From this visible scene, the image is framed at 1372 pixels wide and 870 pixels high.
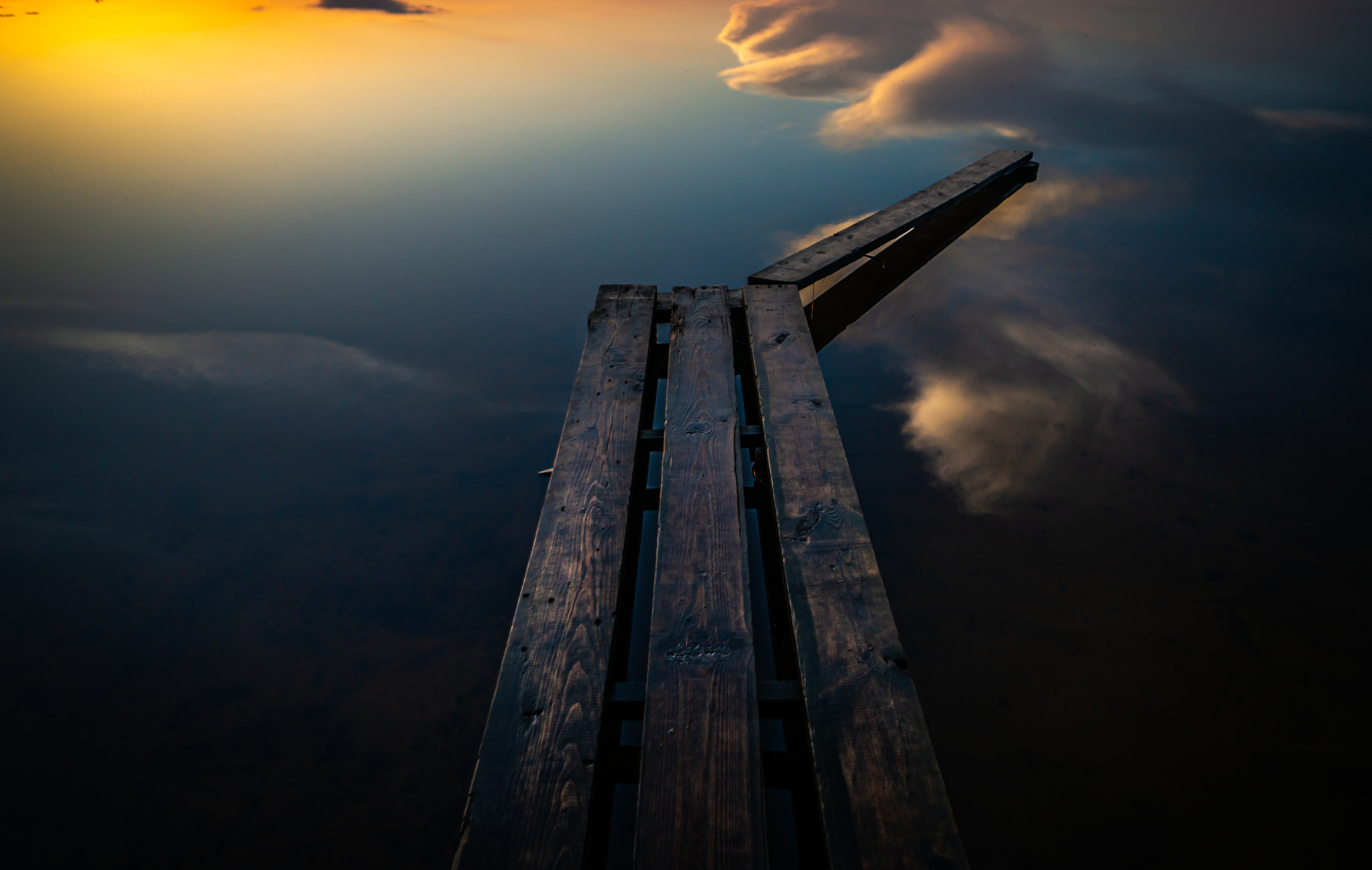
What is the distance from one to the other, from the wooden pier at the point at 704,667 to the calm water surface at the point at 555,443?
0.43m

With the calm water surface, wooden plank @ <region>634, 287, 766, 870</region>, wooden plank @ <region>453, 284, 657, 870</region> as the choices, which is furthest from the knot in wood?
the calm water surface

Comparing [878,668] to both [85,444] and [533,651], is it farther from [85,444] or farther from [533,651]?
[85,444]

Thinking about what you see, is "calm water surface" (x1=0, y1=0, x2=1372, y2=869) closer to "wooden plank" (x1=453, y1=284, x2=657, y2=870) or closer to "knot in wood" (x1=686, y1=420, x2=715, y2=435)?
"wooden plank" (x1=453, y1=284, x2=657, y2=870)

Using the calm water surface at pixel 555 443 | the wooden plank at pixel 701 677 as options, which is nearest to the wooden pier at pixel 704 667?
the wooden plank at pixel 701 677

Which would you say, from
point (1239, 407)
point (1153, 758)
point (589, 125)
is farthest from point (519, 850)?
point (589, 125)

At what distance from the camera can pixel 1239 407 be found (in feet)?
9.30

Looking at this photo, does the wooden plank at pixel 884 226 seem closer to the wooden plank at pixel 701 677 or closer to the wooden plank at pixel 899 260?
the wooden plank at pixel 899 260

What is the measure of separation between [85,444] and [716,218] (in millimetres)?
3700

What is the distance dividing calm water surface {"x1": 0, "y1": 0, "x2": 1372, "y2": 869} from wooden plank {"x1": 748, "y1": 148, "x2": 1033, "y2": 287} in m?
0.34

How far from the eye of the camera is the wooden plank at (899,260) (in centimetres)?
368

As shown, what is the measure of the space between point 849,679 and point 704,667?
0.96ft

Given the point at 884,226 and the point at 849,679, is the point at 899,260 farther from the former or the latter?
the point at 849,679

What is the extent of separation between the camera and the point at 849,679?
138 cm

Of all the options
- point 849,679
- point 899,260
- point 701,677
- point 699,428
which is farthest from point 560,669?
point 899,260
